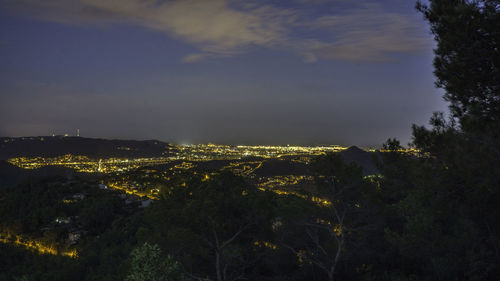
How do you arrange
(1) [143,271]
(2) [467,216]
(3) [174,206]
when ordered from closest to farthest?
(1) [143,271] → (2) [467,216] → (3) [174,206]

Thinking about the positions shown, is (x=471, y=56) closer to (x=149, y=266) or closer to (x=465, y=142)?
(x=465, y=142)

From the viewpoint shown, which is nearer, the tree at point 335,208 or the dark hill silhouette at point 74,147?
the tree at point 335,208

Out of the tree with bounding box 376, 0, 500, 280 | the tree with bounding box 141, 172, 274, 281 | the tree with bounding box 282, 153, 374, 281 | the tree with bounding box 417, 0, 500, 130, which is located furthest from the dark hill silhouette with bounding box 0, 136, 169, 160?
the tree with bounding box 417, 0, 500, 130

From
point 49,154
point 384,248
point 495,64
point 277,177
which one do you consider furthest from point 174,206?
point 49,154

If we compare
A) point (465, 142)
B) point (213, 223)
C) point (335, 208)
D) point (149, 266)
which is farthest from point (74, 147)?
point (465, 142)

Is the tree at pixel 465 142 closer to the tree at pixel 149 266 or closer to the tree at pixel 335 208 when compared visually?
the tree at pixel 335 208

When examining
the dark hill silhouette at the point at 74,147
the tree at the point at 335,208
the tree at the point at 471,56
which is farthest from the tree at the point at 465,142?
the dark hill silhouette at the point at 74,147

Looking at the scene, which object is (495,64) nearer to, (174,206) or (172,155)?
(174,206)

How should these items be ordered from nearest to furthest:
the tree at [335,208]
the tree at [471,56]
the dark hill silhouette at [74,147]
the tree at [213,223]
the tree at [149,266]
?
the tree at [471,56], the tree at [149,266], the tree at [213,223], the tree at [335,208], the dark hill silhouette at [74,147]
